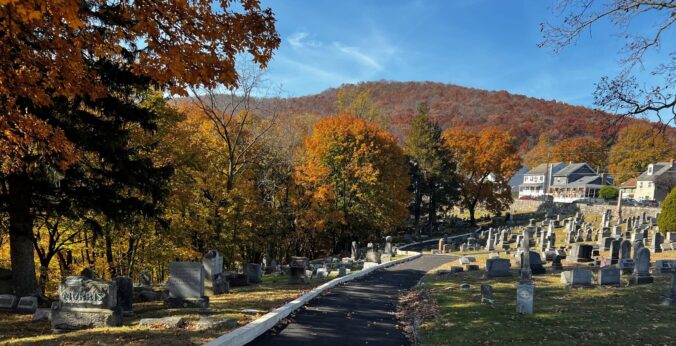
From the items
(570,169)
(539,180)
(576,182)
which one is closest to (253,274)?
(576,182)

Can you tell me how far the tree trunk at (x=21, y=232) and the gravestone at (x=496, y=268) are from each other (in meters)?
14.9

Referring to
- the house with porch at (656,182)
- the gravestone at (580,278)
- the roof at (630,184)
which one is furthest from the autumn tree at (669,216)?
the roof at (630,184)

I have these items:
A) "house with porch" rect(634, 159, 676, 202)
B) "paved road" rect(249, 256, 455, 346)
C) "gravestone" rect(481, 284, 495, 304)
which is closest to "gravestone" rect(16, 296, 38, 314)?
"paved road" rect(249, 256, 455, 346)

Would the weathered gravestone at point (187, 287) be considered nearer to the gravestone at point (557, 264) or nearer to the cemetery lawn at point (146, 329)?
the cemetery lawn at point (146, 329)

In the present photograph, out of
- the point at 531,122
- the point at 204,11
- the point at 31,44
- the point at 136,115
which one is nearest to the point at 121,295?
the point at 136,115

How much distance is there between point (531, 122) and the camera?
12912 centimetres

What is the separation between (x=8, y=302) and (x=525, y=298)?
12414 mm

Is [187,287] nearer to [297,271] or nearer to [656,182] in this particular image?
[297,271]

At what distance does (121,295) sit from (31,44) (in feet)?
19.4

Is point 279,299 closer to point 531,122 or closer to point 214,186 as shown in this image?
point 214,186

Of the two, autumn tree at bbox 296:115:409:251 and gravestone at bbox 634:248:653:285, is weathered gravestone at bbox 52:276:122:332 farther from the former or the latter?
autumn tree at bbox 296:115:409:251

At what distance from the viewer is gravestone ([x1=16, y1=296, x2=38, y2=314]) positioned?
→ 1113 cm

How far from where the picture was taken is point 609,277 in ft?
46.1

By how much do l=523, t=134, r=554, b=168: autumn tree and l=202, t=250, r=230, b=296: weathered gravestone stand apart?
3748 inches
